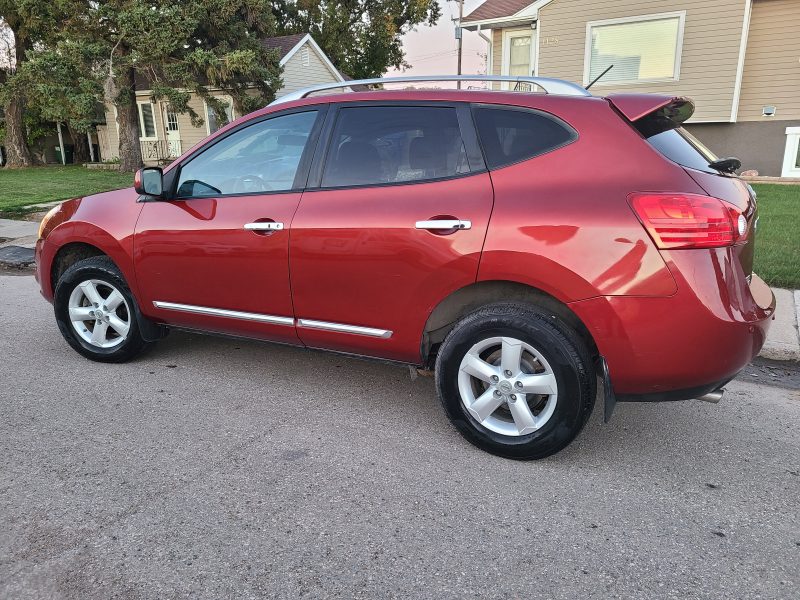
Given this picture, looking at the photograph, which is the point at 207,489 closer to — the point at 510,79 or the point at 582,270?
the point at 582,270

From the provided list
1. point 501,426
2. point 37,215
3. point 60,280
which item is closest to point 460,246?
point 501,426

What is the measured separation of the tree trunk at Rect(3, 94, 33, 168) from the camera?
2619 cm

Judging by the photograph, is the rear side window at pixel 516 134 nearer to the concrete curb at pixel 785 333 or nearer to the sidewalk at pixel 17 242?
the concrete curb at pixel 785 333

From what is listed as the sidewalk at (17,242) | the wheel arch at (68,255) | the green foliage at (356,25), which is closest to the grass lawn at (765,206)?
the sidewalk at (17,242)

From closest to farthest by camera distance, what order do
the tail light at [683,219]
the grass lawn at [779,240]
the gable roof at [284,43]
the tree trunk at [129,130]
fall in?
the tail light at [683,219] → the grass lawn at [779,240] → the tree trunk at [129,130] → the gable roof at [284,43]

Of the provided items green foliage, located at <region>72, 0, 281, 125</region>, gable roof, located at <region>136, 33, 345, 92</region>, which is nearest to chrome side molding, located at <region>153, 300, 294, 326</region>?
green foliage, located at <region>72, 0, 281, 125</region>

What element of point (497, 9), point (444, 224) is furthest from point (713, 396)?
point (497, 9)

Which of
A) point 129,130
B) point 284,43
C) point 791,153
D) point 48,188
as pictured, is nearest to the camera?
point 791,153

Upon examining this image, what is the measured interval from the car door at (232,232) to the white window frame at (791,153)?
15.3m

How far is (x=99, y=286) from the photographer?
4285mm

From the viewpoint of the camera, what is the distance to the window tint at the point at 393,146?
123 inches

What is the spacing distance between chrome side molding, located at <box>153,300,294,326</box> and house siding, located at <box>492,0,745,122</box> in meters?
Result: 12.7

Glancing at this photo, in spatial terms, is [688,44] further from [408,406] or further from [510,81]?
[408,406]

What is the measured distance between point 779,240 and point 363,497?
7106 mm
